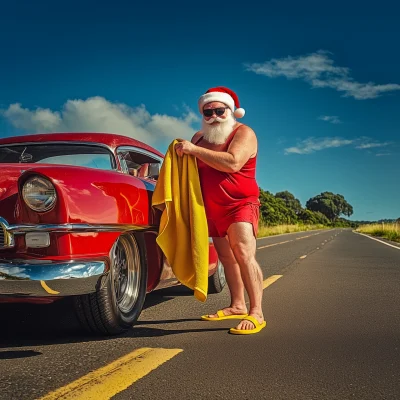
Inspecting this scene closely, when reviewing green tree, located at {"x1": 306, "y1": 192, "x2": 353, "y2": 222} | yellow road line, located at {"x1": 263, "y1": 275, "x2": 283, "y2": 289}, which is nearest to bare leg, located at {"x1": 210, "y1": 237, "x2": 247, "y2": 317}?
yellow road line, located at {"x1": 263, "y1": 275, "x2": 283, "y2": 289}

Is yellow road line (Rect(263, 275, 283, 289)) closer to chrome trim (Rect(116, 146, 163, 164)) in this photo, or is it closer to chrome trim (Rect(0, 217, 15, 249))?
chrome trim (Rect(116, 146, 163, 164))

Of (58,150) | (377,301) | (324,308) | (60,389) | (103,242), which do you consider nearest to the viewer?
(60,389)

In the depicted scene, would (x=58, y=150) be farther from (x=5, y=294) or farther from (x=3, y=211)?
(x=5, y=294)

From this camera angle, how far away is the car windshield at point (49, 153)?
175 inches

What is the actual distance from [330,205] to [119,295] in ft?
486

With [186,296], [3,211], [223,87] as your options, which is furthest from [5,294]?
[186,296]

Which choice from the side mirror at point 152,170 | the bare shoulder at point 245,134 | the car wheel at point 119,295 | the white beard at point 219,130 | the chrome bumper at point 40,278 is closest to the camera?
the chrome bumper at point 40,278

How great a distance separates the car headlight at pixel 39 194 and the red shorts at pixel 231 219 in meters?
1.33

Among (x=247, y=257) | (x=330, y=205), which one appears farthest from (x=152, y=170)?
(x=330, y=205)

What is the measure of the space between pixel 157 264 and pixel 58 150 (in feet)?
4.50

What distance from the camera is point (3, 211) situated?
308 cm

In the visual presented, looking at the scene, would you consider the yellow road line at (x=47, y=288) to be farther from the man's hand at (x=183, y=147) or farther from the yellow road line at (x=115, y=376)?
→ the man's hand at (x=183, y=147)

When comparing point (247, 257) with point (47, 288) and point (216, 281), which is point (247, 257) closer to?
point (47, 288)

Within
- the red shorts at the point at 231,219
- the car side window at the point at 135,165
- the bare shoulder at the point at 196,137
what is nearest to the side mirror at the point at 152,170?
the car side window at the point at 135,165
